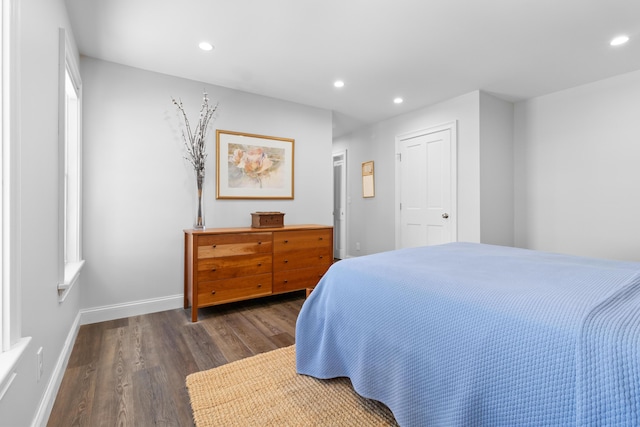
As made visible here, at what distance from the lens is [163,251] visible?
122 inches

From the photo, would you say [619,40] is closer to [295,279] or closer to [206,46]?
[206,46]

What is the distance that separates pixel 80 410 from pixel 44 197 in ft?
3.67

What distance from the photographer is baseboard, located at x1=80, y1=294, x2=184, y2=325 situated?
274 centimetres

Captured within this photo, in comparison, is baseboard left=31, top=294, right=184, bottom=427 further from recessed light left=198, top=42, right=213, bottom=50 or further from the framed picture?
recessed light left=198, top=42, right=213, bottom=50

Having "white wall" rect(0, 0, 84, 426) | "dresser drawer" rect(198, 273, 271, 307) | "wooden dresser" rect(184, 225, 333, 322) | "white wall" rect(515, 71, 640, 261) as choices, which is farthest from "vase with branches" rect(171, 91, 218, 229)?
"white wall" rect(515, 71, 640, 261)

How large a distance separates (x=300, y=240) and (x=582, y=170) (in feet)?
11.1

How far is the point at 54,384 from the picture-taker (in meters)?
1.65

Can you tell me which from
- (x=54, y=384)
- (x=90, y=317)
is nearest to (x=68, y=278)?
(x=54, y=384)

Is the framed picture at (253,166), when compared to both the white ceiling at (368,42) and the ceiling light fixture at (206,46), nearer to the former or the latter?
the white ceiling at (368,42)

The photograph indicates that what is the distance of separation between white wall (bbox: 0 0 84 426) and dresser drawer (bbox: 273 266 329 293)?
1.79 meters

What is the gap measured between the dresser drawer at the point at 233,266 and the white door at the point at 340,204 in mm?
2798

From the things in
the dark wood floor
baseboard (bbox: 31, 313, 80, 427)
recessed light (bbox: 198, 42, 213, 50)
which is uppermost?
recessed light (bbox: 198, 42, 213, 50)

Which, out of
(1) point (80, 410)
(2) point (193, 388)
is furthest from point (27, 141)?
(2) point (193, 388)

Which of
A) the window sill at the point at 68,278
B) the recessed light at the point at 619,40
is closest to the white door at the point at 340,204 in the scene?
the recessed light at the point at 619,40
